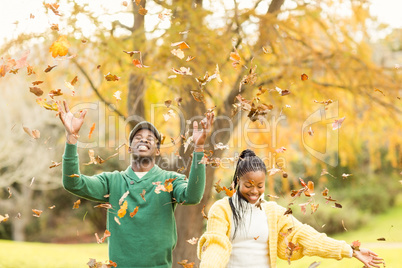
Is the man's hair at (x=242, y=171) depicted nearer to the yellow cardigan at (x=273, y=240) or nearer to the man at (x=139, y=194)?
the yellow cardigan at (x=273, y=240)

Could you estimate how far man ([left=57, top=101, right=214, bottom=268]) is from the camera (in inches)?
101

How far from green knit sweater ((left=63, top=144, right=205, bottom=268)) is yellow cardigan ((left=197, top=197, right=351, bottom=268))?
17 centimetres

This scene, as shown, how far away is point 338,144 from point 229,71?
1826 mm

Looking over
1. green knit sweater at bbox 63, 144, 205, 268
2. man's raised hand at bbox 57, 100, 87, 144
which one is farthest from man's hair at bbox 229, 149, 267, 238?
man's raised hand at bbox 57, 100, 87, 144

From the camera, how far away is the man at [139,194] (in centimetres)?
257

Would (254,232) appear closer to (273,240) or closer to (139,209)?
(273,240)

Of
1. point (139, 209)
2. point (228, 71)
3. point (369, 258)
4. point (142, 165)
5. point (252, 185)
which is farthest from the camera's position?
point (228, 71)

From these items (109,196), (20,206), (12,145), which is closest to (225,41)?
(109,196)

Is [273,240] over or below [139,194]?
below

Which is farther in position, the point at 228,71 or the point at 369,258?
the point at 228,71

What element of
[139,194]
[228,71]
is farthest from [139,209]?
[228,71]

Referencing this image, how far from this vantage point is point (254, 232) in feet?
8.45

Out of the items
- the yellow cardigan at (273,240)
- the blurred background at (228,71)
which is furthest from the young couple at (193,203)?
the blurred background at (228,71)

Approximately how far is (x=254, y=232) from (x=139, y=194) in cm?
69
